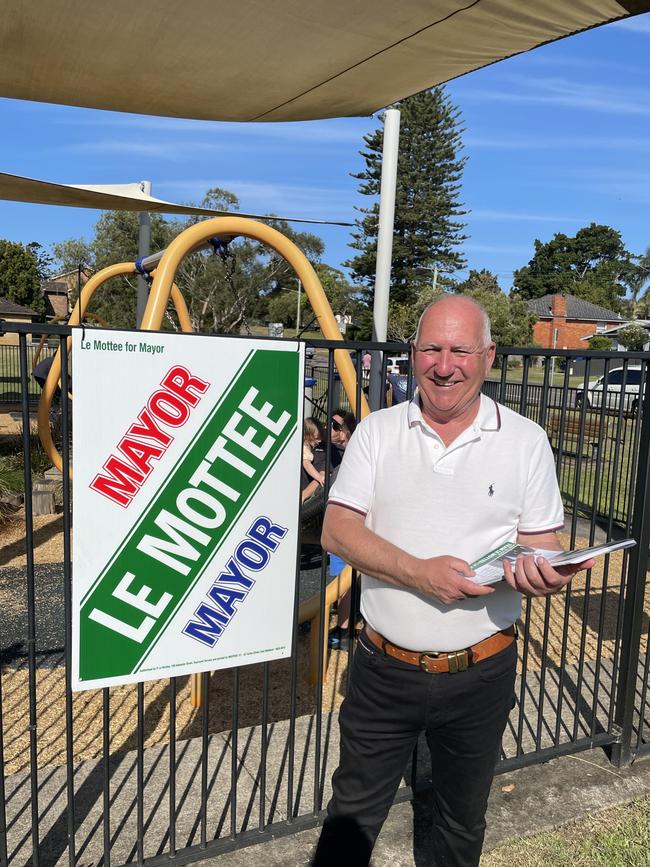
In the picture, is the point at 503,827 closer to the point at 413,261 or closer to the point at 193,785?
the point at 193,785

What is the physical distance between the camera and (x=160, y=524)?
7.58 ft

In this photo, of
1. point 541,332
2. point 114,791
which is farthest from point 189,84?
point 541,332

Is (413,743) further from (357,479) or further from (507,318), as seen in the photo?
(507,318)

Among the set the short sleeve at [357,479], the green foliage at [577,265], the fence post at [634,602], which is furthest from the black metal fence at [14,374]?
the green foliage at [577,265]

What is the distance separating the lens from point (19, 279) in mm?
53969

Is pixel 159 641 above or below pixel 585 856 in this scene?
above

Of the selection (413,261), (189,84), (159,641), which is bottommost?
(159,641)

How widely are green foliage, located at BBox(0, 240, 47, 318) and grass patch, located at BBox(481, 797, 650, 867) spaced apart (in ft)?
180

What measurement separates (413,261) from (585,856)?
196ft

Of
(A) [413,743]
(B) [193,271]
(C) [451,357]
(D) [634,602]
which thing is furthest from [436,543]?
(B) [193,271]

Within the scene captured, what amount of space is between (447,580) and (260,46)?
2411mm

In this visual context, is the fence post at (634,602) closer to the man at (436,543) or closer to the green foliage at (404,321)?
the man at (436,543)

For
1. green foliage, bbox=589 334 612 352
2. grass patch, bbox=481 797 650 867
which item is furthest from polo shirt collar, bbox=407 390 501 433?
green foliage, bbox=589 334 612 352

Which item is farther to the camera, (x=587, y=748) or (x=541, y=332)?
(x=541, y=332)
